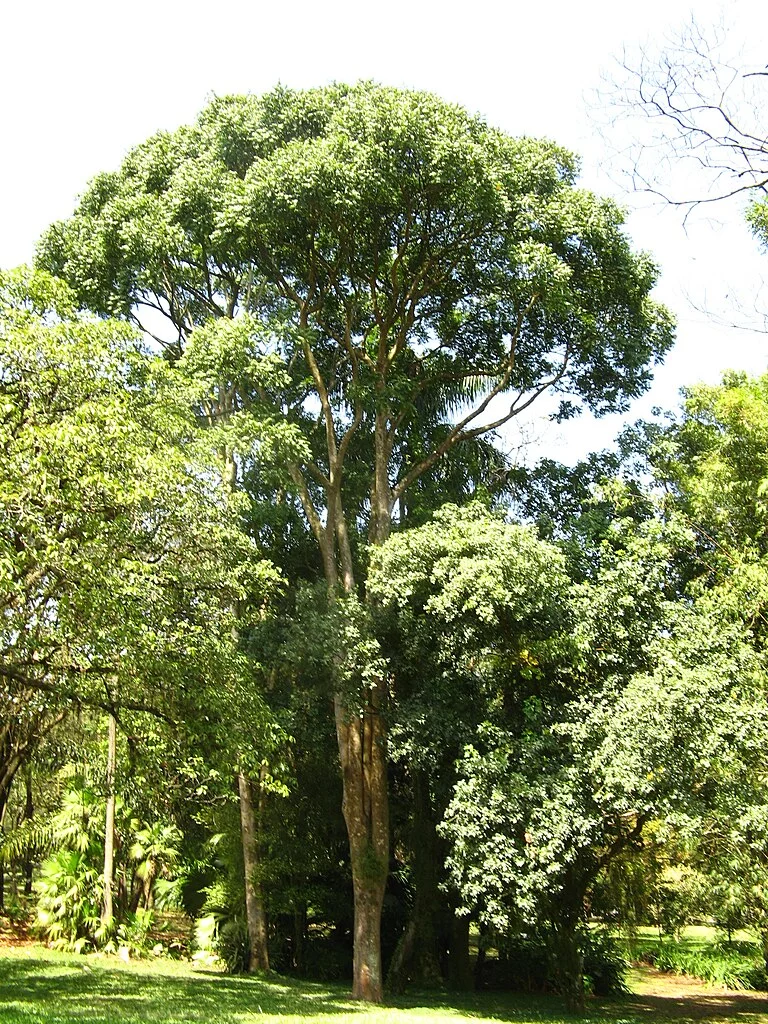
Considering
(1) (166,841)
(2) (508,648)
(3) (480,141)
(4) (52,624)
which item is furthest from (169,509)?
(1) (166,841)

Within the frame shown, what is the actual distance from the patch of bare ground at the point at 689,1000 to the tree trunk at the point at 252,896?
6.96 metres

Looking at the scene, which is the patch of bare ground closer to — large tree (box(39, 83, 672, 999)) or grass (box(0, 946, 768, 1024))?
grass (box(0, 946, 768, 1024))

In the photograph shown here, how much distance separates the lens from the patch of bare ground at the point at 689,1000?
16.3 meters

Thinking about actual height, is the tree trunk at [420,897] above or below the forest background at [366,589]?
below

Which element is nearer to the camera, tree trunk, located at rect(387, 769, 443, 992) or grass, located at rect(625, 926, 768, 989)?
tree trunk, located at rect(387, 769, 443, 992)

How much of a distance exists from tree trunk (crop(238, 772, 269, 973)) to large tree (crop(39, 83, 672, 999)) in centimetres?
247

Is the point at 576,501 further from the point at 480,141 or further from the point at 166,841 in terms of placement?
the point at 166,841

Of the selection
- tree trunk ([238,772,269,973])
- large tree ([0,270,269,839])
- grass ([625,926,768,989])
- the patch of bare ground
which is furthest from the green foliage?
large tree ([0,270,269,839])

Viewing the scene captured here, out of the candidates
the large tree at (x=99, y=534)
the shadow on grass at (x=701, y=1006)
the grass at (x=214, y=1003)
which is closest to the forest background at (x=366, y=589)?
the large tree at (x=99, y=534)

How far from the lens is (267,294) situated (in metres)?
18.6

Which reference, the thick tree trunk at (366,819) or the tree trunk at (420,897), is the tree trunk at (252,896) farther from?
the tree trunk at (420,897)

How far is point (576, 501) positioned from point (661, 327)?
12.5 feet

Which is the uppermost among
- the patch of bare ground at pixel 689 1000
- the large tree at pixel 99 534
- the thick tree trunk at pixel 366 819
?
the large tree at pixel 99 534

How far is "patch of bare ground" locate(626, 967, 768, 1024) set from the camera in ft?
53.4
